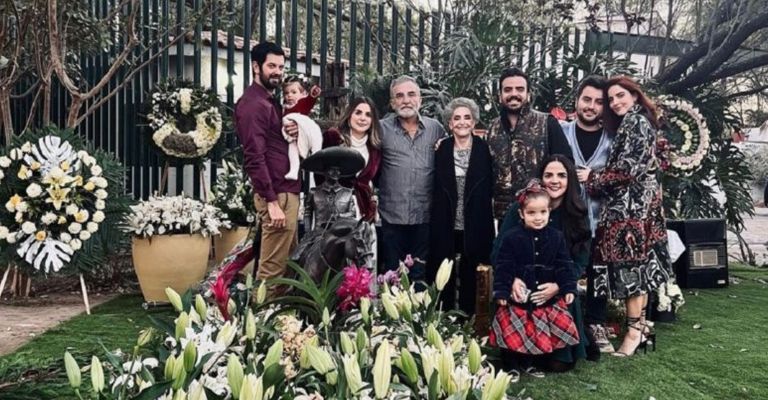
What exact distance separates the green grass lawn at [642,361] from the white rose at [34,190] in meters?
0.87

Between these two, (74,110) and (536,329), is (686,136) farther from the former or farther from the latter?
(74,110)

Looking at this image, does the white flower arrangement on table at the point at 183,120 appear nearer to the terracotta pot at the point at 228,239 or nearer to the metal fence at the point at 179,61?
the metal fence at the point at 179,61

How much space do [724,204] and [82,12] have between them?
634 centimetres

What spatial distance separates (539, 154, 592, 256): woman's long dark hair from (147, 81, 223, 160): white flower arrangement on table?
320 cm

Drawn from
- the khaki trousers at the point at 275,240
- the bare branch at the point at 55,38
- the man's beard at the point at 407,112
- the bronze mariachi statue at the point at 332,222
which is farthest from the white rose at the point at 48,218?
the man's beard at the point at 407,112

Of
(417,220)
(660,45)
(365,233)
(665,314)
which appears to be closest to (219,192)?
(417,220)

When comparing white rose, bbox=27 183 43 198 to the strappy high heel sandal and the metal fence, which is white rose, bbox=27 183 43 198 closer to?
the metal fence

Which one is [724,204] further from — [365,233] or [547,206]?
[365,233]

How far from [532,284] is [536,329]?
0.76 feet

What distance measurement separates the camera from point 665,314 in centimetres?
521

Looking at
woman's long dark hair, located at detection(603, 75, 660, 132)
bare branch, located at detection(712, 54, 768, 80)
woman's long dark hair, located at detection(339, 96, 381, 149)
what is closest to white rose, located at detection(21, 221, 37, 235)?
woman's long dark hair, located at detection(339, 96, 381, 149)

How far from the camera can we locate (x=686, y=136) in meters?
5.82

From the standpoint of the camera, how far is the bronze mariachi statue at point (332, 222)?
324 cm

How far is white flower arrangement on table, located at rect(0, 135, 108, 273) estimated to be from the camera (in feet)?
15.1
